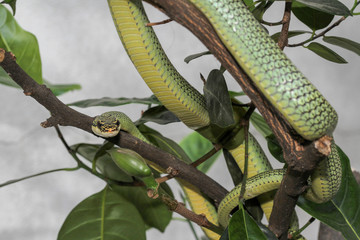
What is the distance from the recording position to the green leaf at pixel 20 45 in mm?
902

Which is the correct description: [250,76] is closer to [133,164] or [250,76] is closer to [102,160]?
[133,164]

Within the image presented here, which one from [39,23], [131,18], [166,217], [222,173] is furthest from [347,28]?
[131,18]

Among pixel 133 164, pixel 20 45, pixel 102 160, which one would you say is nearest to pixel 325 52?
pixel 133 164

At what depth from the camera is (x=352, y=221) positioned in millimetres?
770

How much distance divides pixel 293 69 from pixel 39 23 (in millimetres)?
2118

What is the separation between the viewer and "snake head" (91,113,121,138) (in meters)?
0.69

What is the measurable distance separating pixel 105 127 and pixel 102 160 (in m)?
0.24

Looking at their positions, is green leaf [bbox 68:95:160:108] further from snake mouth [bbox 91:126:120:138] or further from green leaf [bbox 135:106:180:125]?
snake mouth [bbox 91:126:120:138]

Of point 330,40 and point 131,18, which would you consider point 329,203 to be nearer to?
point 330,40

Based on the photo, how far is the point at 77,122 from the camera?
25.9 inches

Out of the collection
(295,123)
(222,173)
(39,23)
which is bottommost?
(222,173)

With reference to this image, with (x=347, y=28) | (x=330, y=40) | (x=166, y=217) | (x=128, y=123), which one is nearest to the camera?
(x=330, y=40)

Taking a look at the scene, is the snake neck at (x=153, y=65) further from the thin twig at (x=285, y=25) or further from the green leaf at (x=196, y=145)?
the green leaf at (x=196, y=145)

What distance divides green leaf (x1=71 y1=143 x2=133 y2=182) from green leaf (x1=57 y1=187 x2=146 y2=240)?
0.05 metres
